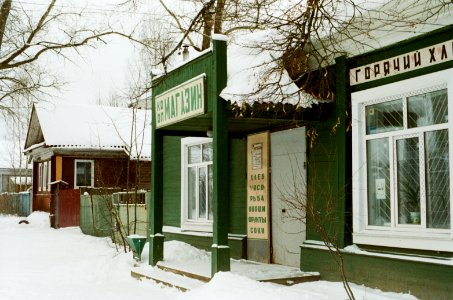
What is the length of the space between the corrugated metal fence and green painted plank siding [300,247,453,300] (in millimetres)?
25997

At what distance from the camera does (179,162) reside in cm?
1416

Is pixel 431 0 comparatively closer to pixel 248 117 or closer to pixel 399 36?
pixel 399 36

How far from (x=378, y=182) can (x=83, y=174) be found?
21.4 meters

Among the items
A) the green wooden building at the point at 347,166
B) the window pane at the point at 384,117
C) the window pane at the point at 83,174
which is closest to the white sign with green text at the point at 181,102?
the green wooden building at the point at 347,166

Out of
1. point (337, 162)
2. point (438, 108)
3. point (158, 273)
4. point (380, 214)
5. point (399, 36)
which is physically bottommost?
point (158, 273)

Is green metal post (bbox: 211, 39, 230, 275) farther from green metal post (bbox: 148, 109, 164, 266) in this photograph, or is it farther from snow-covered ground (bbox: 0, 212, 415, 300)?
green metal post (bbox: 148, 109, 164, 266)

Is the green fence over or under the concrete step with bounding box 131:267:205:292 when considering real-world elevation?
over

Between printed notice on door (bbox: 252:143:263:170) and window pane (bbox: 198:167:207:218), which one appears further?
window pane (bbox: 198:167:207:218)

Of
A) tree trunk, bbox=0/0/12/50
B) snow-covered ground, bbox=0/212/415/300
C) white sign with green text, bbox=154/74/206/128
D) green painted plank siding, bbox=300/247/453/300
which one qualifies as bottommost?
snow-covered ground, bbox=0/212/415/300

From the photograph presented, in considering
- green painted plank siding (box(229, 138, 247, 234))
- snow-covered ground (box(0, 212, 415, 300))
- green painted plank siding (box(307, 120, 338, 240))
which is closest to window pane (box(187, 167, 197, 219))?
snow-covered ground (box(0, 212, 415, 300))

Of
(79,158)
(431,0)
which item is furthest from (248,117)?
(79,158)

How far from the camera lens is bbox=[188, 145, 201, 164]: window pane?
43.7 ft

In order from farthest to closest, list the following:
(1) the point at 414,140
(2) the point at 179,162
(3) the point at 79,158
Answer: (3) the point at 79,158, (2) the point at 179,162, (1) the point at 414,140

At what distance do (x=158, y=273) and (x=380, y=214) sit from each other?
4239 millimetres
